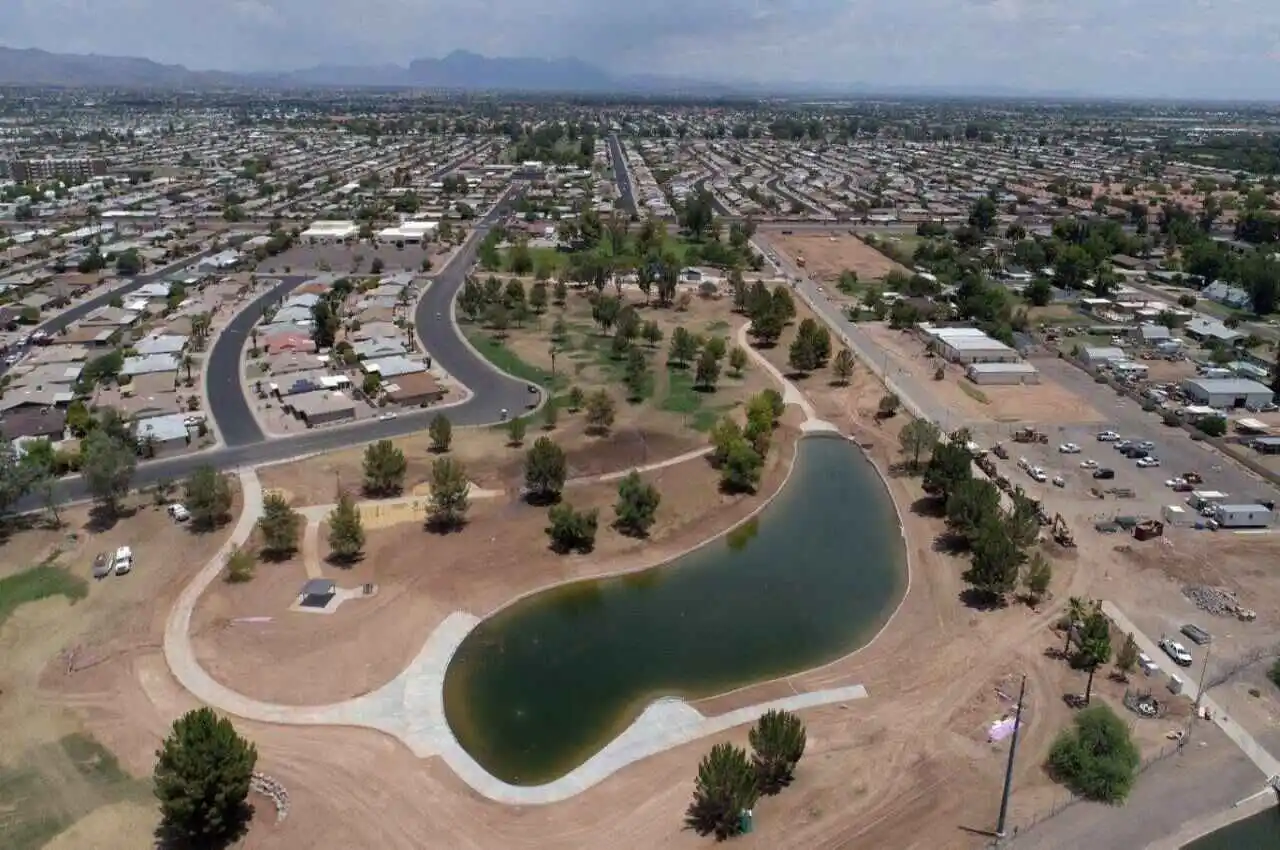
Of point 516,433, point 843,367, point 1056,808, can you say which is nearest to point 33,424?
point 516,433

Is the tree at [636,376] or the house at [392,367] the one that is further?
the house at [392,367]

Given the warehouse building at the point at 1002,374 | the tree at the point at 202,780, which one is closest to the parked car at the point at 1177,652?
the warehouse building at the point at 1002,374

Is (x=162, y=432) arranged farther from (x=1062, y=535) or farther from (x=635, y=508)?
(x=1062, y=535)

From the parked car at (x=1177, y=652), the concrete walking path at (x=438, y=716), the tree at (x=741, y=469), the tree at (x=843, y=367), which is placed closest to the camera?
the concrete walking path at (x=438, y=716)

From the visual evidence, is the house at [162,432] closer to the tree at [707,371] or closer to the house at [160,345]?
the house at [160,345]

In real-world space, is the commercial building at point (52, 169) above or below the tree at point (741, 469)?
above

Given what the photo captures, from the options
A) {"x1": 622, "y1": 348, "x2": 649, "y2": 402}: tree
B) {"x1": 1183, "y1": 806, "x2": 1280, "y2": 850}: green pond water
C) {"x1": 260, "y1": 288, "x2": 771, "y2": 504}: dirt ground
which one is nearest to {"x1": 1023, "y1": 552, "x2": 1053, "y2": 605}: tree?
{"x1": 1183, "y1": 806, "x2": 1280, "y2": 850}: green pond water

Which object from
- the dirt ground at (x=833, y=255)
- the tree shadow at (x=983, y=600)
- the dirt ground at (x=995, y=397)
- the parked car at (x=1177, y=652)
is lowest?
the tree shadow at (x=983, y=600)

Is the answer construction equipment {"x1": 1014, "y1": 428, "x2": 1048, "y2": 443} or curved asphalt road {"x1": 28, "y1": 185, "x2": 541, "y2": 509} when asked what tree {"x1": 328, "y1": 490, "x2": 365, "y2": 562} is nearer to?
curved asphalt road {"x1": 28, "y1": 185, "x2": 541, "y2": 509}
